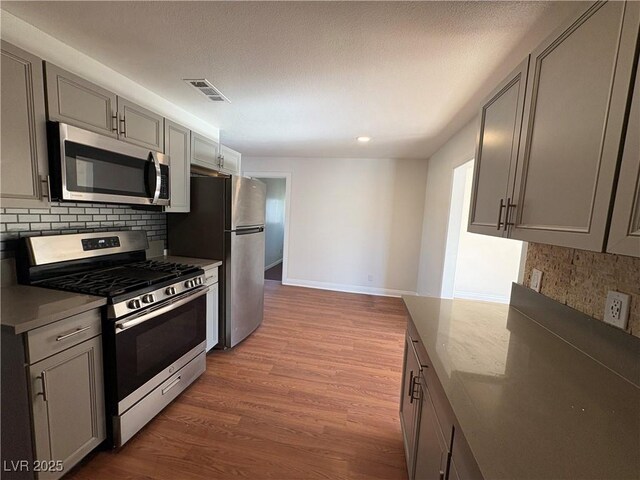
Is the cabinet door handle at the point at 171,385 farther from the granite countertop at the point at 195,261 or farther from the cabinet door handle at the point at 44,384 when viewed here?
the granite countertop at the point at 195,261

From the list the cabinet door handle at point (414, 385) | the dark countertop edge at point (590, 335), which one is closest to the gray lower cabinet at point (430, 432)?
the cabinet door handle at point (414, 385)

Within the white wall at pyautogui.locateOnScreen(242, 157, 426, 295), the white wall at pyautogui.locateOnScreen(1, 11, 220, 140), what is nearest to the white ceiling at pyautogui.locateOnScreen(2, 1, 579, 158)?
the white wall at pyautogui.locateOnScreen(1, 11, 220, 140)

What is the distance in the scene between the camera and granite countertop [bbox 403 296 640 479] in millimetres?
606

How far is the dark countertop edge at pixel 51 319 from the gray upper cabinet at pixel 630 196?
208 centimetres

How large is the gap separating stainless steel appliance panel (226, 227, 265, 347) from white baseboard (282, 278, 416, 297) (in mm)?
1923

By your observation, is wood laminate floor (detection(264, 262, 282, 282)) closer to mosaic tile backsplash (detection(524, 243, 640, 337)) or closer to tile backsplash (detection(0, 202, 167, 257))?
tile backsplash (detection(0, 202, 167, 257))

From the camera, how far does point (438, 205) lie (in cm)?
370

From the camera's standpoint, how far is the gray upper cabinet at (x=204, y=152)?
2.57 metres

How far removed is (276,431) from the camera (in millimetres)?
1788

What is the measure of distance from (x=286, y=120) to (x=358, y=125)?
2.57 feet

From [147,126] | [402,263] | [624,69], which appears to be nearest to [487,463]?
[624,69]

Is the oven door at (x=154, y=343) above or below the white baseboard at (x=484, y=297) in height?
above

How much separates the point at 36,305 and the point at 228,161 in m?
2.42

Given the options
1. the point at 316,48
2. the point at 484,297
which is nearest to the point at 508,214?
the point at 316,48
